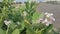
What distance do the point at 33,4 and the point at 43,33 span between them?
39 centimetres

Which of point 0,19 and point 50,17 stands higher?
point 50,17

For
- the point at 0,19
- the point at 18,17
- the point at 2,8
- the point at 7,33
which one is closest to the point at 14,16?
the point at 18,17

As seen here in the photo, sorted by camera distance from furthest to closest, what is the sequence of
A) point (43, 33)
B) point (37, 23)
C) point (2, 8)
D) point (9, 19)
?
point (2, 8) < point (9, 19) < point (37, 23) < point (43, 33)

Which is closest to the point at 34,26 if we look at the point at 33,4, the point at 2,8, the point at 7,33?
the point at 7,33

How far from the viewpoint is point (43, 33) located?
1.26 metres

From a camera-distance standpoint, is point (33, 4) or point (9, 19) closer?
point (9, 19)

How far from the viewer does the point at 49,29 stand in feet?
4.29

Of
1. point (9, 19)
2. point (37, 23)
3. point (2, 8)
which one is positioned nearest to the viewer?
point (37, 23)

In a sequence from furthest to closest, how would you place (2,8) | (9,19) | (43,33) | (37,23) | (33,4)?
(2,8)
(33,4)
(9,19)
(37,23)
(43,33)

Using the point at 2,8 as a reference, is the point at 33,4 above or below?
above

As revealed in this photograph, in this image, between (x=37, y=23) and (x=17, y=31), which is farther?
(x=37, y=23)

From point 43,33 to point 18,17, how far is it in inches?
11.8

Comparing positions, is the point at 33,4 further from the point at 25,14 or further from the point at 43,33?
the point at 43,33

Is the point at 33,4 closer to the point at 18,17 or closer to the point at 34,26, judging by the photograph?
the point at 18,17
